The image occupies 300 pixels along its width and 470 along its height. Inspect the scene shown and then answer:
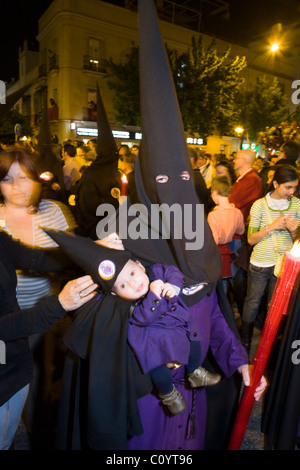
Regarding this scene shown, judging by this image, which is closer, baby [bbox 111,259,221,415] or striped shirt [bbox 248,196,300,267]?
baby [bbox 111,259,221,415]

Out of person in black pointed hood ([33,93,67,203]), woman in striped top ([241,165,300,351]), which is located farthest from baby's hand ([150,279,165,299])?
person in black pointed hood ([33,93,67,203])

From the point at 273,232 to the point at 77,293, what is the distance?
9.52 feet

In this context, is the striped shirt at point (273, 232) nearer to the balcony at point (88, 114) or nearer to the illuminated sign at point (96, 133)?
the illuminated sign at point (96, 133)

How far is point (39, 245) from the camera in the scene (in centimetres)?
256

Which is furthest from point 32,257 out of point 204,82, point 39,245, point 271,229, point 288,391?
point 204,82

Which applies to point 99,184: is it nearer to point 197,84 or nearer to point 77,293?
point 77,293

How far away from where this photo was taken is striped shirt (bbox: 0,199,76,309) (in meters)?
2.46

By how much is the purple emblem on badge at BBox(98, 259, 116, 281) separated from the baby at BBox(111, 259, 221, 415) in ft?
0.28

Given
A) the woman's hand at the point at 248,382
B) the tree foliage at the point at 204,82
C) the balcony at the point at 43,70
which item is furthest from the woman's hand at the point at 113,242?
the balcony at the point at 43,70

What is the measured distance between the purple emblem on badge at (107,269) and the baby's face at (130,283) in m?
0.08

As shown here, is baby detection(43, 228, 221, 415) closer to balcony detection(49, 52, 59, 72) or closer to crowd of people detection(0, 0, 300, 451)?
crowd of people detection(0, 0, 300, 451)

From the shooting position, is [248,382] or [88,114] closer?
[248,382]
